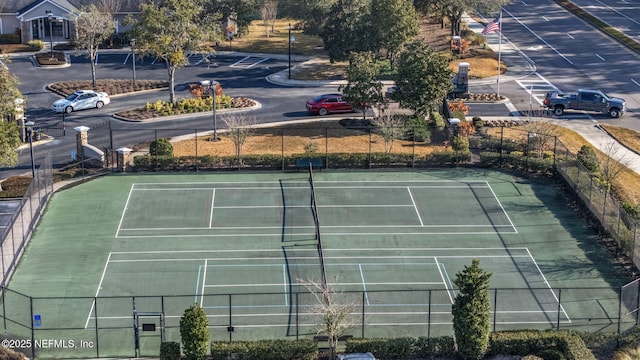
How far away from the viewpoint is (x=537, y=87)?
256 ft

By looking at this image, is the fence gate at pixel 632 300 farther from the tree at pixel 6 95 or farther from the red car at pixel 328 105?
the tree at pixel 6 95

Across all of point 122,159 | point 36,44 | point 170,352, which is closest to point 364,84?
point 122,159

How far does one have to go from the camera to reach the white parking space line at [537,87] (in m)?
75.7

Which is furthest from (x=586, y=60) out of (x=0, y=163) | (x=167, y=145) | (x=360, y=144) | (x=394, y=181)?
(x=0, y=163)

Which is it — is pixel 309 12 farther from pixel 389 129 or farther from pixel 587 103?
pixel 389 129

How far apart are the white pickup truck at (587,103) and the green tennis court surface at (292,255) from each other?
1688cm

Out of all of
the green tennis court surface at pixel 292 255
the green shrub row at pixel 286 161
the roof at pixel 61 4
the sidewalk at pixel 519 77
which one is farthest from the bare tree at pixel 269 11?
the green tennis court surface at pixel 292 255

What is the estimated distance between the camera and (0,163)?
51.2 metres

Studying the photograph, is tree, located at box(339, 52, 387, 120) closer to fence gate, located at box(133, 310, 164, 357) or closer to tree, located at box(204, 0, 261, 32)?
tree, located at box(204, 0, 261, 32)

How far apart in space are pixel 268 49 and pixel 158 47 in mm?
20301

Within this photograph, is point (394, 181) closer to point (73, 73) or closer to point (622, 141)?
point (622, 141)

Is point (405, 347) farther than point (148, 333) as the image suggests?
No

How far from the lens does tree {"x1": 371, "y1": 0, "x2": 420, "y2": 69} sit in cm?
7681

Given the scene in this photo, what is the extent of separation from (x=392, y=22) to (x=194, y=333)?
46114 millimetres
